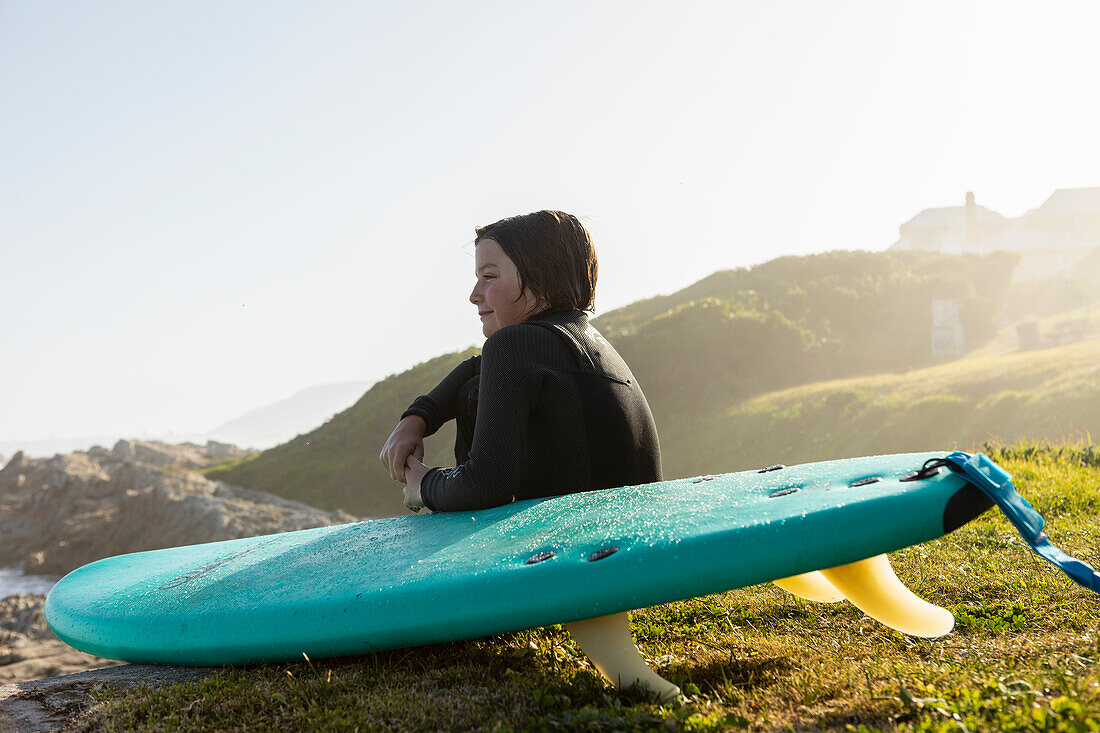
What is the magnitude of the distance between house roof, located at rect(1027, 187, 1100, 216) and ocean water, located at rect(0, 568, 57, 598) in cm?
4712

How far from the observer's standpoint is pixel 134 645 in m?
2.54

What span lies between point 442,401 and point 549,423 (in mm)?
807

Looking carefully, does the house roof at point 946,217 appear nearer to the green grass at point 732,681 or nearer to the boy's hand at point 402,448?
the green grass at point 732,681

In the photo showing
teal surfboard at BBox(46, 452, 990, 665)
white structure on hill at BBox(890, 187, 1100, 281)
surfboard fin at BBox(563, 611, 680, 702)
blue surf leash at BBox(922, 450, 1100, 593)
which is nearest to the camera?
blue surf leash at BBox(922, 450, 1100, 593)

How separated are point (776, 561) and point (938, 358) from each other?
55.0ft

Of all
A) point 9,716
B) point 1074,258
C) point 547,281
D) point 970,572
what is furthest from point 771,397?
point 1074,258

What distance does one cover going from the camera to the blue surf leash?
5.82ft

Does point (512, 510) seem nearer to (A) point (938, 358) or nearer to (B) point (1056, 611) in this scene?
(B) point (1056, 611)

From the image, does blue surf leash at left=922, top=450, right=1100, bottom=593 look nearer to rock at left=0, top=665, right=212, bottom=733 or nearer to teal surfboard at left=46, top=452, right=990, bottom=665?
teal surfboard at left=46, top=452, right=990, bottom=665

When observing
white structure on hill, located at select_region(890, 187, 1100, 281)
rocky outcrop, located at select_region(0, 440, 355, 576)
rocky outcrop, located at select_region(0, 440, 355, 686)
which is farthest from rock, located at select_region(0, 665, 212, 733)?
white structure on hill, located at select_region(890, 187, 1100, 281)

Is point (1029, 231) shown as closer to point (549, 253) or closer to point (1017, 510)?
point (549, 253)

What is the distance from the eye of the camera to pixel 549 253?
265 centimetres

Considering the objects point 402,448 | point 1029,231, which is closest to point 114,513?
point 402,448

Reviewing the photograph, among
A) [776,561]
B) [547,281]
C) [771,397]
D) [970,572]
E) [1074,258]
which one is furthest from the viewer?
[1074,258]
